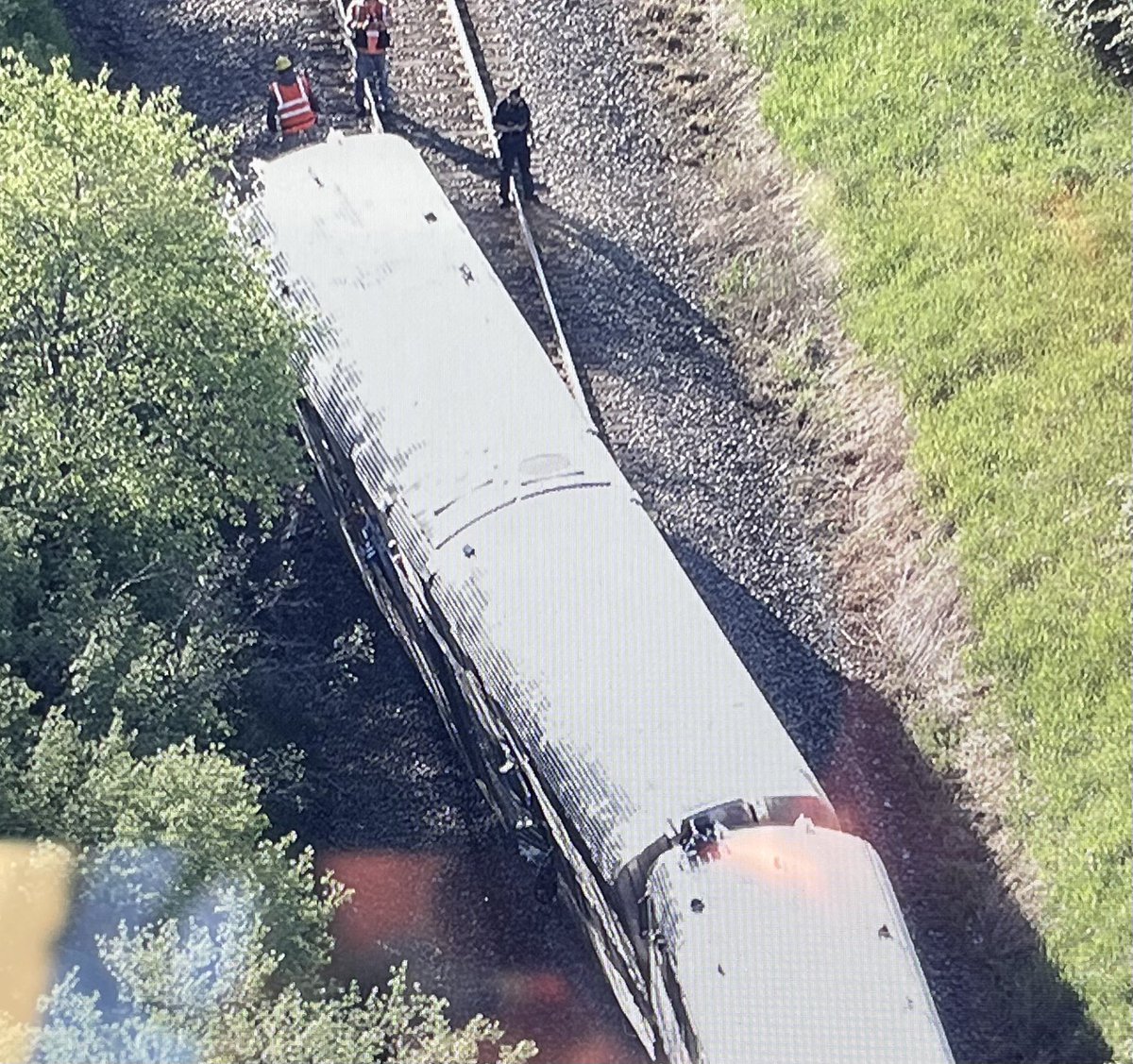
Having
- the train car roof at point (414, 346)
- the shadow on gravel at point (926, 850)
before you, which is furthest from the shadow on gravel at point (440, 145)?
the shadow on gravel at point (926, 850)

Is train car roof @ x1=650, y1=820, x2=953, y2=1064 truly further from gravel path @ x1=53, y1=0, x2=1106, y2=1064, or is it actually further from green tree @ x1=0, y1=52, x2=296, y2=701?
green tree @ x1=0, y1=52, x2=296, y2=701

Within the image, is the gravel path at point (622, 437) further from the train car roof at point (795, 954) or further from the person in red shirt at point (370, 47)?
the train car roof at point (795, 954)

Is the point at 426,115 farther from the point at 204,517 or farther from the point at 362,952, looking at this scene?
the point at 362,952

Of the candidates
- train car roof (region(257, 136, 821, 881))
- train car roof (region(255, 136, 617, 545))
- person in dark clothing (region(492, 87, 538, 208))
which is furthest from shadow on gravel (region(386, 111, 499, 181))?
train car roof (region(257, 136, 821, 881))

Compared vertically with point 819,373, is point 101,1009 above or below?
below

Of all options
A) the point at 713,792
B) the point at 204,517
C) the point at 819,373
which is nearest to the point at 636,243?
the point at 819,373
